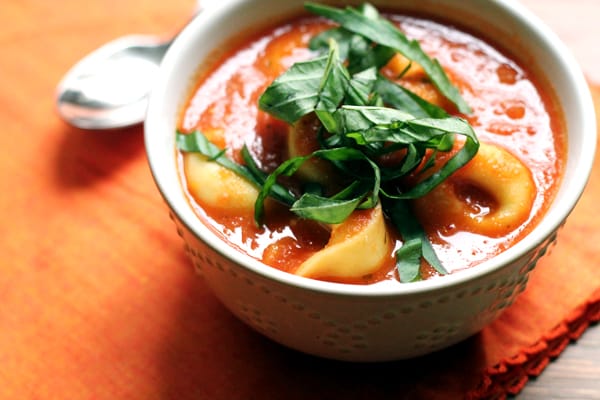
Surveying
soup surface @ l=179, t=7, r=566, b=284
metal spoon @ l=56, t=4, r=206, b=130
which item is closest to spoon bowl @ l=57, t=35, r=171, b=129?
metal spoon @ l=56, t=4, r=206, b=130

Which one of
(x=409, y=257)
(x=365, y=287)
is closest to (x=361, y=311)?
(x=365, y=287)

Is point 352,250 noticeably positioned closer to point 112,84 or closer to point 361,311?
point 361,311

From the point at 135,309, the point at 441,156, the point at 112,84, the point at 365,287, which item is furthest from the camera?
the point at 112,84

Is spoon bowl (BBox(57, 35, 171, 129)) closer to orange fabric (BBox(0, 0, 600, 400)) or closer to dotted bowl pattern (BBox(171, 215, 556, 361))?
orange fabric (BBox(0, 0, 600, 400))

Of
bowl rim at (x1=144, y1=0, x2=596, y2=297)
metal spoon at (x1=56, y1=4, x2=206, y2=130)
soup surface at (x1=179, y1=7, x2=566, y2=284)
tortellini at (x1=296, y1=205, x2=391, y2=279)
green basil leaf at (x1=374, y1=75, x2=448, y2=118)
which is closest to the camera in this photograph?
bowl rim at (x1=144, y1=0, x2=596, y2=297)

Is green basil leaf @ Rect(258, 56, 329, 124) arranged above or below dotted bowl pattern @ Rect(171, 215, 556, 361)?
above

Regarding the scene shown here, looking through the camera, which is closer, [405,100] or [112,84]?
[405,100]

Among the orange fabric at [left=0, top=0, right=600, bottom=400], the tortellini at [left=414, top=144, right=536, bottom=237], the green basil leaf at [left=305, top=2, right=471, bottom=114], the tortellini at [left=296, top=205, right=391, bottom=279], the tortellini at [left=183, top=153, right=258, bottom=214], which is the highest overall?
the green basil leaf at [left=305, top=2, right=471, bottom=114]
